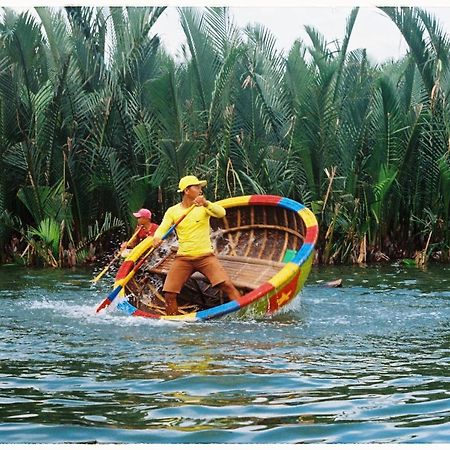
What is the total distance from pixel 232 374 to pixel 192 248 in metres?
3.10

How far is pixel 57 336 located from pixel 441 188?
27.5 ft

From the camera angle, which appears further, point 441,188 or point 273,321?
point 441,188

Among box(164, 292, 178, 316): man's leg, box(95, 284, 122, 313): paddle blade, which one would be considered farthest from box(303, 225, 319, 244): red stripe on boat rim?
box(95, 284, 122, 313): paddle blade

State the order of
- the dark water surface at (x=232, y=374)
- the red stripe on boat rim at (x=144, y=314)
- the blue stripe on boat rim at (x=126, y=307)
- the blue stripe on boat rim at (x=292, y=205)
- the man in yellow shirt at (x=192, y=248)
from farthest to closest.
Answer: the blue stripe on boat rim at (x=292, y=205) → the man in yellow shirt at (x=192, y=248) → the blue stripe on boat rim at (x=126, y=307) → the red stripe on boat rim at (x=144, y=314) → the dark water surface at (x=232, y=374)

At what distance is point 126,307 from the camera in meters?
10.9

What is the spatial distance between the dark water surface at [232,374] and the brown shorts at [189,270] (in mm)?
674

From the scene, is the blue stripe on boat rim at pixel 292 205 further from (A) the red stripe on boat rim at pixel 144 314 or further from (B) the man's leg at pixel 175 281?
(A) the red stripe on boat rim at pixel 144 314

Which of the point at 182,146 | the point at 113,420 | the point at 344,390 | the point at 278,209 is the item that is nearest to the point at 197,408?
the point at 113,420

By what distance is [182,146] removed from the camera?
1529 cm

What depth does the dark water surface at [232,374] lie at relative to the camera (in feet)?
21.1

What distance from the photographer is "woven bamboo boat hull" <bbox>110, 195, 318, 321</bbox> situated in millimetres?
10469

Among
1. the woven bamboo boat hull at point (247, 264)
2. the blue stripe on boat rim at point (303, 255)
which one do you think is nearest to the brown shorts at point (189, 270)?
the woven bamboo boat hull at point (247, 264)

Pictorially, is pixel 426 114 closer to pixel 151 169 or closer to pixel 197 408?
pixel 151 169

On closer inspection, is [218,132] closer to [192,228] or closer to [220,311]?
[192,228]
